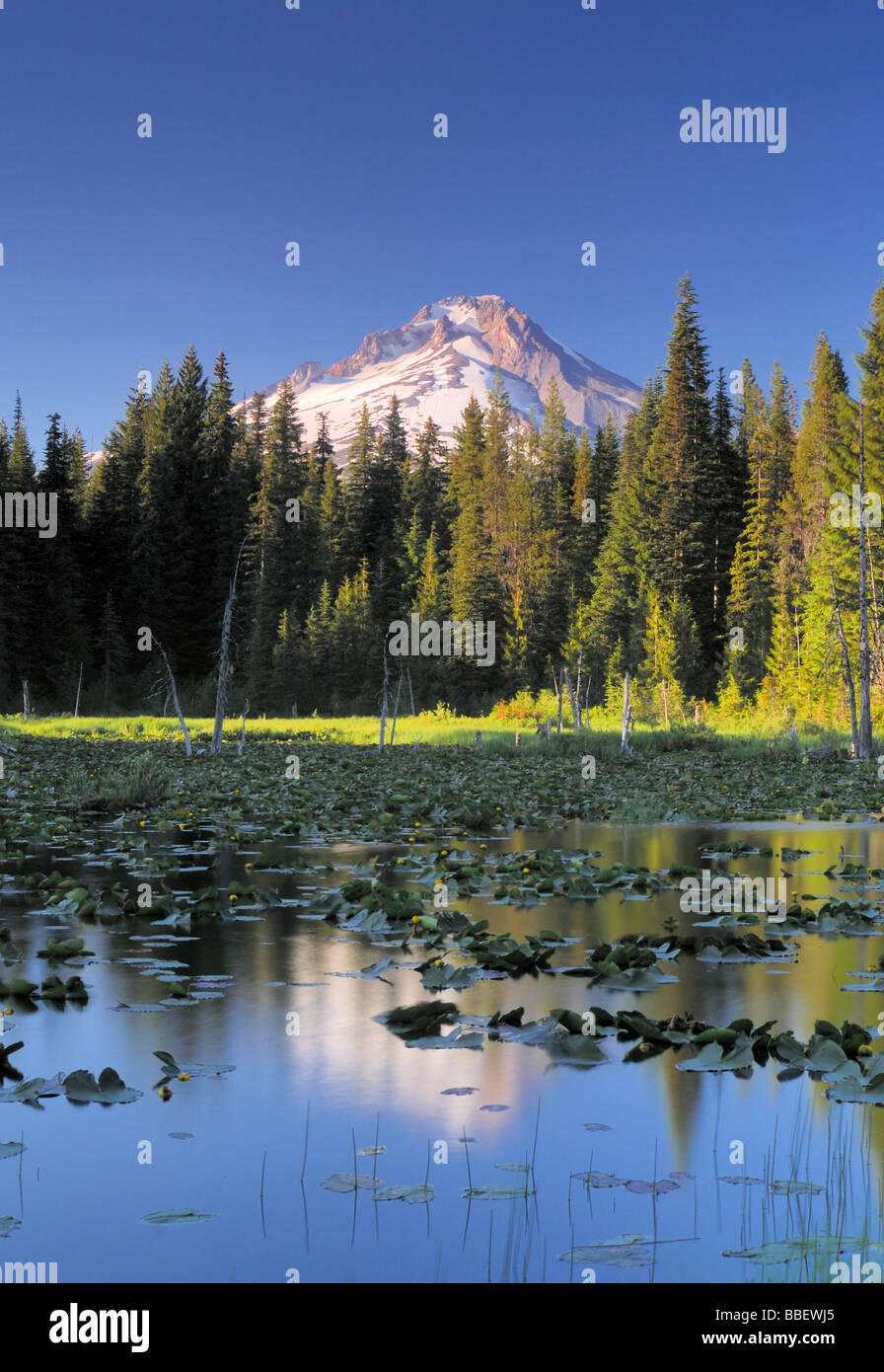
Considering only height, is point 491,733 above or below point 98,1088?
above

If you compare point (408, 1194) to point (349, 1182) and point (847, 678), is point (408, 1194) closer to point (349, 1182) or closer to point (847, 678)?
point (349, 1182)

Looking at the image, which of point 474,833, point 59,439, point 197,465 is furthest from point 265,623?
point 474,833

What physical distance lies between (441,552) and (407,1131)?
64.2m

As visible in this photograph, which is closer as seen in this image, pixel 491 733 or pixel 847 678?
pixel 847 678

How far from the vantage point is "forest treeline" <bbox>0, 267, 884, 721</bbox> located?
173ft

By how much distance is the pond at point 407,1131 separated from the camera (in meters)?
3.62

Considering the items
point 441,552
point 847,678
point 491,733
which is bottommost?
point 491,733

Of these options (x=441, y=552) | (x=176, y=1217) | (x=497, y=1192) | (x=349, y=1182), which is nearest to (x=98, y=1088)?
(x=176, y=1217)

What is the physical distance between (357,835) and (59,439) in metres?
53.8

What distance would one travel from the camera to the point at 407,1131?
4578 mm

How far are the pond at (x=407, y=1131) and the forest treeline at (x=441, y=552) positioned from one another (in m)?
38.4

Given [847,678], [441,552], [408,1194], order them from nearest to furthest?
1. [408,1194]
2. [847,678]
3. [441,552]

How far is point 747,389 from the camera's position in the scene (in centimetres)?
6894

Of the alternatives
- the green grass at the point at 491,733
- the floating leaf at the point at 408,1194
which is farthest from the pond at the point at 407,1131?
the green grass at the point at 491,733
